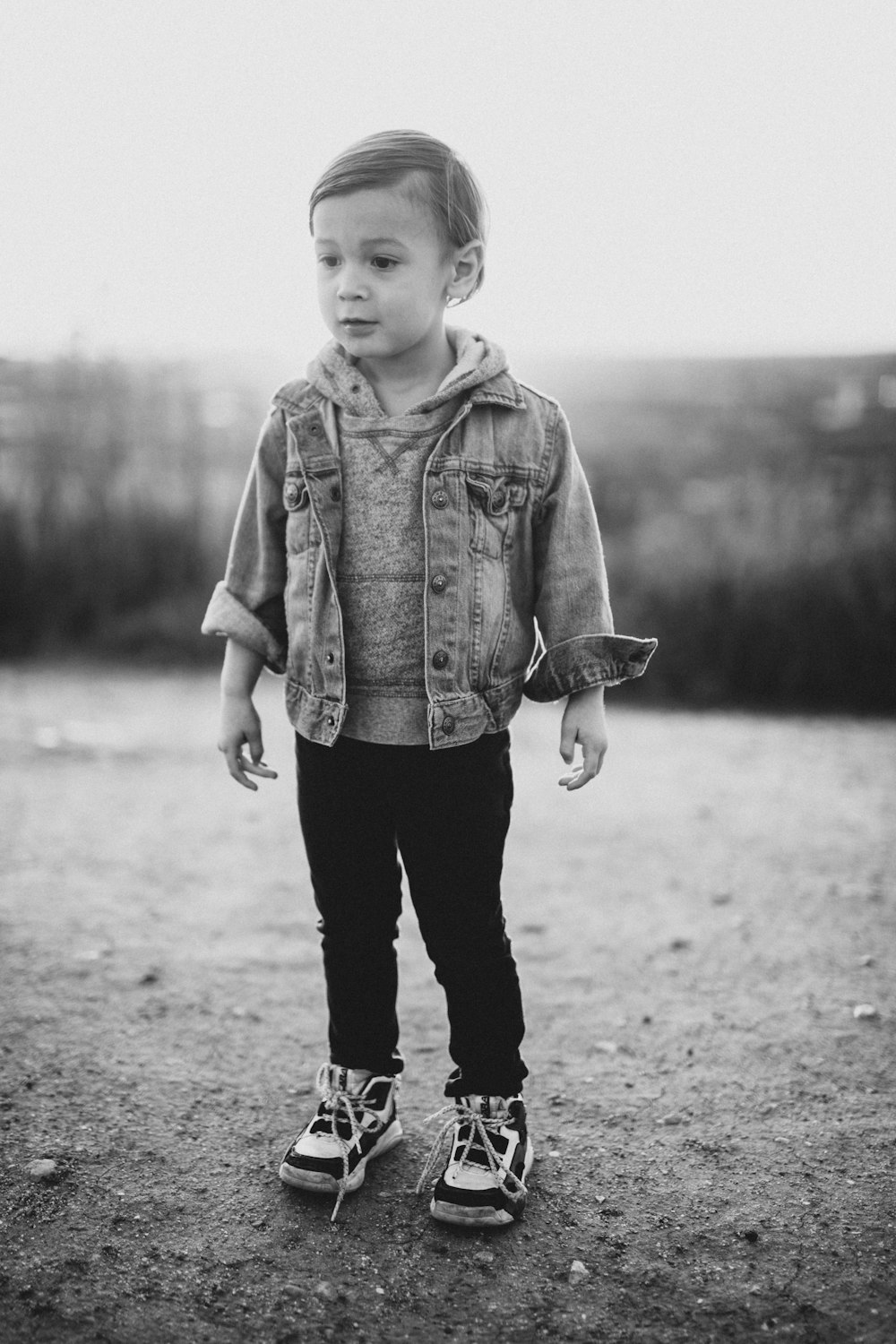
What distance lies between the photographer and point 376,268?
1.77 meters

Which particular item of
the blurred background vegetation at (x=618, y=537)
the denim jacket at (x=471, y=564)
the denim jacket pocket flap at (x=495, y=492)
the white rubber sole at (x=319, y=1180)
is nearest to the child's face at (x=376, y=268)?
the denim jacket at (x=471, y=564)

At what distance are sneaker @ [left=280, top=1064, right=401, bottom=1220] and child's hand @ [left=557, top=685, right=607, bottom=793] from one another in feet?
2.31

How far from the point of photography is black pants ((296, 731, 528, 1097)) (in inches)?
73.6

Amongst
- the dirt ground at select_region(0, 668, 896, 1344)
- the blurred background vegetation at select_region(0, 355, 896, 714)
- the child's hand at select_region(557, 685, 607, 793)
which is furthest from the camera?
the blurred background vegetation at select_region(0, 355, 896, 714)

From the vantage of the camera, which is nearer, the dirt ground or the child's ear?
the dirt ground

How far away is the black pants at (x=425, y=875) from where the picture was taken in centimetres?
187

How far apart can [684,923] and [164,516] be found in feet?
15.3

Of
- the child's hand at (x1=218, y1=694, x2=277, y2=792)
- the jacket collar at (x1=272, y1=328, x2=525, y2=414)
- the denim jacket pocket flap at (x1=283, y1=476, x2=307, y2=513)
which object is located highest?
the jacket collar at (x1=272, y1=328, x2=525, y2=414)

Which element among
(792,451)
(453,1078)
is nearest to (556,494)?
(453,1078)

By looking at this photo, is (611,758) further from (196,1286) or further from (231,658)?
(196,1286)

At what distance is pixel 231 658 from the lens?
204 centimetres

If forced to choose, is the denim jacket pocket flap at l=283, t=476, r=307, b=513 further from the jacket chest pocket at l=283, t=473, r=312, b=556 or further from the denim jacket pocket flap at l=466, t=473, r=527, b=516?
the denim jacket pocket flap at l=466, t=473, r=527, b=516

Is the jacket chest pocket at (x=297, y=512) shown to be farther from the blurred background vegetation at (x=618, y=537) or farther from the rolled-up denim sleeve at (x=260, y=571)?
the blurred background vegetation at (x=618, y=537)

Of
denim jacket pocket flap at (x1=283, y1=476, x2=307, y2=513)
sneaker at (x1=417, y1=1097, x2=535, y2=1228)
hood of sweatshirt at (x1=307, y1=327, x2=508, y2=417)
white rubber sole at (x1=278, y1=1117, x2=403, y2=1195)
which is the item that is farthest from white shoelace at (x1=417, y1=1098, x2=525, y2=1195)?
hood of sweatshirt at (x1=307, y1=327, x2=508, y2=417)
